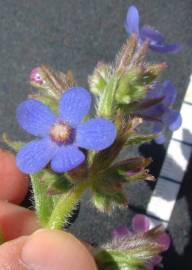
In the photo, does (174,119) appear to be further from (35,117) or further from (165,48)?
(35,117)

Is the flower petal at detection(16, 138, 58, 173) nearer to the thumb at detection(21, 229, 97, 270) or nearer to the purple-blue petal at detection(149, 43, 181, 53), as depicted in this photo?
the thumb at detection(21, 229, 97, 270)

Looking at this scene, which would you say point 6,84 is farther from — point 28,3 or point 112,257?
point 112,257

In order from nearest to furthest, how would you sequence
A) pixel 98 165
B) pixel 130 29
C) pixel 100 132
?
pixel 100 132
pixel 98 165
pixel 130 29

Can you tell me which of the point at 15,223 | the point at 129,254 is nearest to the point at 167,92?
the point at 129,254

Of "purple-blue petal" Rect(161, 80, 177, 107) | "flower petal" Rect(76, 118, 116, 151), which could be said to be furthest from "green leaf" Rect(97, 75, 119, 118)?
"purple-blue petal" Rect(161, 80, 177, 107)

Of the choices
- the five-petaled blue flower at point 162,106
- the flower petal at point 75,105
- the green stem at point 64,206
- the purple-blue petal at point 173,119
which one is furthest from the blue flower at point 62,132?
the purple-blue petal at point 173,119

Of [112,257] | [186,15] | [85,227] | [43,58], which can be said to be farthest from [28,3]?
[112,257]
